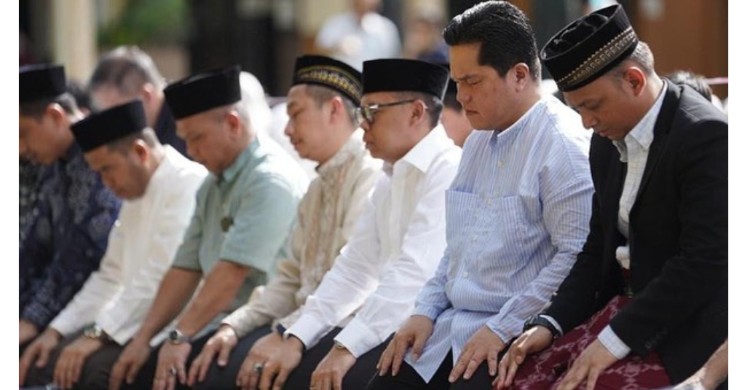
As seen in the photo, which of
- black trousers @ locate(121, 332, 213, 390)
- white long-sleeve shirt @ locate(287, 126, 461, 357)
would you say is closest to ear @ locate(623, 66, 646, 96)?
white long-sleeve shirt @ locate(287, 126, 461, 357)

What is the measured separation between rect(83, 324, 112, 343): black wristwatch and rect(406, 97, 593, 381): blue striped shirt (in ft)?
7.37

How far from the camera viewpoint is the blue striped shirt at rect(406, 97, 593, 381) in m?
5.02

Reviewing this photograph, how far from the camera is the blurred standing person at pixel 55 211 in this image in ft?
25.1

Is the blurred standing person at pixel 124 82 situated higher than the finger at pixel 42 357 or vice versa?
the blurred standing person at pixel 124 82

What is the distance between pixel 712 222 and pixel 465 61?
1108mm

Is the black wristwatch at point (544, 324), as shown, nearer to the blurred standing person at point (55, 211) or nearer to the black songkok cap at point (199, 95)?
the black songkok cap at point (199, 95)

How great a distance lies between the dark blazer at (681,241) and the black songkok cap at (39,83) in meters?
4.06

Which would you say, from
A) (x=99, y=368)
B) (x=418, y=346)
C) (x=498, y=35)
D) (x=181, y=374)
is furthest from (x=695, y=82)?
(x=99, y=368)

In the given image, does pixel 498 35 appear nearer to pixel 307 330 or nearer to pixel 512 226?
pixel 512 226

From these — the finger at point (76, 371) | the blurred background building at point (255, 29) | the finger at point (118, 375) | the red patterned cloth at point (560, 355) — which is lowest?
the blurred background building at point (255, 29)

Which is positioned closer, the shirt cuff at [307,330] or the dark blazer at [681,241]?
the dark blazer at [681,241]

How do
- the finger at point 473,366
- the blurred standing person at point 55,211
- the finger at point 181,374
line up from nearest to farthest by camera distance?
the finger at point 473,366
the finger at point 181,374
the blurred standing person at point 55,211

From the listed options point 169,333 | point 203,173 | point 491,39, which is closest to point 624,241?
point 491,39

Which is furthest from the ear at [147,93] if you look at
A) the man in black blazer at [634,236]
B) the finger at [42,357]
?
the man in black blazer at [634,236]
